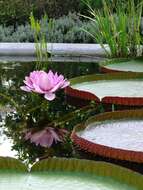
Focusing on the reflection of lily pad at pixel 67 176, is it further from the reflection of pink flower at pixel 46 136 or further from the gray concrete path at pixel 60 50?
the gray concrete path at pixel 60 50

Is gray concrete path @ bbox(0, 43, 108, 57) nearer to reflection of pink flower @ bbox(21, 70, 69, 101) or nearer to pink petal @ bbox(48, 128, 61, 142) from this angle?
reflection of pink flower @ bbox(21, 70, 69, 101)

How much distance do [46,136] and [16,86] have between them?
4.09 feet

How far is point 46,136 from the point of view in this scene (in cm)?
272

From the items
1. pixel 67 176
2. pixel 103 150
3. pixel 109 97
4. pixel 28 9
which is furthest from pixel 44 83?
pixel 28 9

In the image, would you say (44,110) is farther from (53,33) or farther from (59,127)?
(53,33)

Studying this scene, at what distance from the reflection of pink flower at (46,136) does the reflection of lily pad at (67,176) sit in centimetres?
59

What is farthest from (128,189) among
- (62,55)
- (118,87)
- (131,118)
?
(62,55)

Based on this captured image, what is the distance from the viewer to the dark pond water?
259cm

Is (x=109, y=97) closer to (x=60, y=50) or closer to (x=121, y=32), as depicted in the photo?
(x=121, y=32)

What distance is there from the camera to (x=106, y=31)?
16.6ft

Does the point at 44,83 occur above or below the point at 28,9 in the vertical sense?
below

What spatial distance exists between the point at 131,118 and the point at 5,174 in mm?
895

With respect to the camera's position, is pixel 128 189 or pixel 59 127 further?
pixel 59 127

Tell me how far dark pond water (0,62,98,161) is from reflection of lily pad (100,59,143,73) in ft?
0.58
